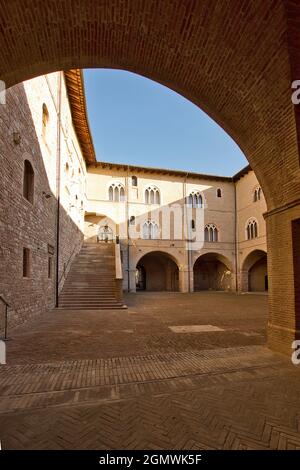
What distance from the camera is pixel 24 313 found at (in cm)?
905

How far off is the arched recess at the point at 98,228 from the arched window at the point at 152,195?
4283mm

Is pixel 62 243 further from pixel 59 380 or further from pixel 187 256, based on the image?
pixel 187 256

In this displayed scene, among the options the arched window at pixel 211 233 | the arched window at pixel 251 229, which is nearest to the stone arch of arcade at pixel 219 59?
the arched window at pixel 251 229

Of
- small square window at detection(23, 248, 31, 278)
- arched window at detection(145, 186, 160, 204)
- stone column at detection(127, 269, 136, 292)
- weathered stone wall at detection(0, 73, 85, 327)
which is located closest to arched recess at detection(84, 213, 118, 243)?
stone column at detection(127, 269, 136, 292)

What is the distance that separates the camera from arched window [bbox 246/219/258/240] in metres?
26.1

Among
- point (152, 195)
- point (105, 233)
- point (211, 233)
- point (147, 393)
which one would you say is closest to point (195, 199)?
point (211, 233)

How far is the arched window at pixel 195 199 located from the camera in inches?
1113

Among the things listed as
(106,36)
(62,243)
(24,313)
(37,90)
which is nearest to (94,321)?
(24,313)

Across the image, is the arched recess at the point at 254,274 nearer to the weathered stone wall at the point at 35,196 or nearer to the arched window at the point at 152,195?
the arched window at the point at 152,195

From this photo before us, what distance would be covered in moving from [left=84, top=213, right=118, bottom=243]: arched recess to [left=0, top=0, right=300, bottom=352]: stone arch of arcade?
20.4 metres

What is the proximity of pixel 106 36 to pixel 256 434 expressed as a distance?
21.7ft

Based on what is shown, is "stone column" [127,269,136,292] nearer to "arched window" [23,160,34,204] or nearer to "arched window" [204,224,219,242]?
"arched window" [204,224,219,242]

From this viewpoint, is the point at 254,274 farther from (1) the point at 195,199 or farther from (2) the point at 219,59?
(2) the point at 219,59

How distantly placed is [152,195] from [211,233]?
24.7 feet
